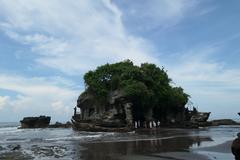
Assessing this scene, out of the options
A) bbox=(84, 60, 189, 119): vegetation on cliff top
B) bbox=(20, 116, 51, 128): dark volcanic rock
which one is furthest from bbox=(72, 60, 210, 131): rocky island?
bbox=(20, 116, 51, 128): dark volcanic rock

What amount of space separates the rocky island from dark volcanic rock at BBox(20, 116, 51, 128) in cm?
2246

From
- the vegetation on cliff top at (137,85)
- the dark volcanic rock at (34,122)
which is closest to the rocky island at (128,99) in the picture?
the vegetation on cliff top at (137,85)

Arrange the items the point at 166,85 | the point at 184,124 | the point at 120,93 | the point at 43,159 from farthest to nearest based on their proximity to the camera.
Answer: the point at 166,85 < the point at 184,124 < the point at 120,93 < the point at 43,159

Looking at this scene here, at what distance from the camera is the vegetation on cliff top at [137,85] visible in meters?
70.1

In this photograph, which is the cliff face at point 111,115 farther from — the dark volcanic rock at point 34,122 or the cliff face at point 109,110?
the dark volcanic rock at point 34,122

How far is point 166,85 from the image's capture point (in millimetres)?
80062

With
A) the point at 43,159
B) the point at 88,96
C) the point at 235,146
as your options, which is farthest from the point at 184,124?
the point at 235,146

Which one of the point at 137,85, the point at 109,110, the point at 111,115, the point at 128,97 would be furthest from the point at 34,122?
the point at 137,85

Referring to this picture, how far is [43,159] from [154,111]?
58.0 meters

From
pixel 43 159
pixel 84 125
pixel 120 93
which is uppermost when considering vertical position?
pixel 120 93

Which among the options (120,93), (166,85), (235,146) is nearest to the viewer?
(235,146)

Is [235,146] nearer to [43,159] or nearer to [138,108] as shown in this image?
[43,159]

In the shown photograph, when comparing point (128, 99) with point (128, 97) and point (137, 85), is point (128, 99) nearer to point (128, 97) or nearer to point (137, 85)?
point (128, 97)

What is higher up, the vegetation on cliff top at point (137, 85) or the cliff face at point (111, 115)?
the vegetation on cliff top at point (137, 85)
